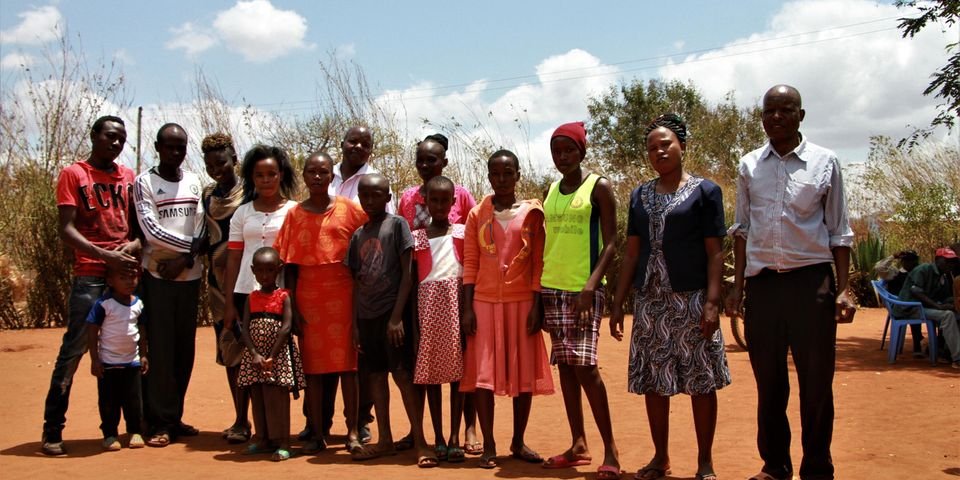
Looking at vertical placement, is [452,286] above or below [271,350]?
above

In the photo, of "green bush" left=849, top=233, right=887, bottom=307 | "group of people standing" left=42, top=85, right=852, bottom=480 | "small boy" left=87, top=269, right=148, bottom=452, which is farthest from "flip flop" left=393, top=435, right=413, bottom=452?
"green bush" left=849, top=233, right=887, bottom=307

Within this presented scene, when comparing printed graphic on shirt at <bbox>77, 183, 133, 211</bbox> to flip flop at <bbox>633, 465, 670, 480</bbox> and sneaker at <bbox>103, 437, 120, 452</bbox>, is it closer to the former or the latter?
sneaker at <bbox>103, 437, 120, 452</bbox>

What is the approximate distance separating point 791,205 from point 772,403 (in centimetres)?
99

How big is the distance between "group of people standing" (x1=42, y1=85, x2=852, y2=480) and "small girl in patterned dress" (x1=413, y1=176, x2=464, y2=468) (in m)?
0.01

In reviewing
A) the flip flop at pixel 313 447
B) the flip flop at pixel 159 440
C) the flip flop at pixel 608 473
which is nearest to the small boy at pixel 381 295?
the flip flop at pixel 313 447

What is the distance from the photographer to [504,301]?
508 centimetres

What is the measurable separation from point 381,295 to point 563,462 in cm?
142

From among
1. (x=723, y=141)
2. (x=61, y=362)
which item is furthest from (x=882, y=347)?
(x=723, y=141)

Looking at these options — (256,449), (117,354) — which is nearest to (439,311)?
(256,449)

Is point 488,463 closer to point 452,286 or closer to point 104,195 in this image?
point 452,286

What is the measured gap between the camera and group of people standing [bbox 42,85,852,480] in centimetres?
441

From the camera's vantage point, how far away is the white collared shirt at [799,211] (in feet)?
14.1

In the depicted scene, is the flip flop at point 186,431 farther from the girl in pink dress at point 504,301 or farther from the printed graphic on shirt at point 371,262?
the girl in pink dress at point 504,301

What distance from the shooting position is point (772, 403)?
14.6 feet
